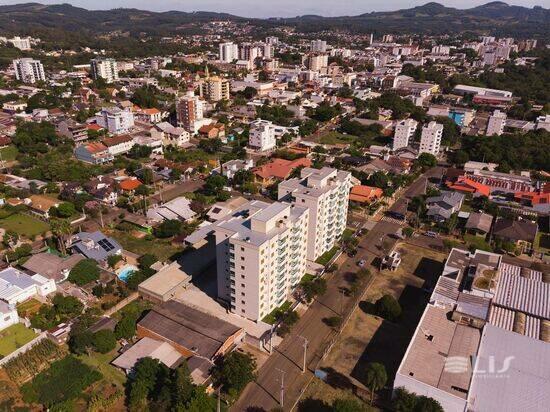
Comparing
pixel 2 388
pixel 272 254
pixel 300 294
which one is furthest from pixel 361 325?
pixel 2 388

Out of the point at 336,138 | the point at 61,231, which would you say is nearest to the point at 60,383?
the point at 61,231

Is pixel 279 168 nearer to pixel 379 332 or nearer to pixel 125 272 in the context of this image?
pixel 125 272

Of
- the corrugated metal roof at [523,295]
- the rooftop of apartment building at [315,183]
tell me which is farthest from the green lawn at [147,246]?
the corrugated metal roof at [523,295]

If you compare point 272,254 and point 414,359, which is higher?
point 272,254

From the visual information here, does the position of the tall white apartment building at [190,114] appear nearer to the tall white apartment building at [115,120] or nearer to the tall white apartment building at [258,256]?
the tall white apartment building at [115,120]

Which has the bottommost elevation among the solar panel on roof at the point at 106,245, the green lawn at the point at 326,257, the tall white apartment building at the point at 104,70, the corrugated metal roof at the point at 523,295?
the green lawn at the point at 326,257

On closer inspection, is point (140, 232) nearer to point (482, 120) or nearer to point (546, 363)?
point (546, 363)
